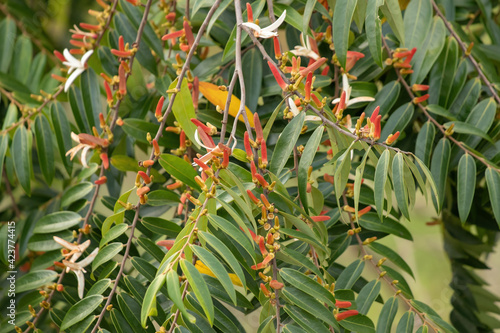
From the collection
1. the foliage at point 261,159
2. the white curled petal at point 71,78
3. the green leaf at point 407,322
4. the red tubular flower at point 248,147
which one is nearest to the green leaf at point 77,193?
the foliage at point 261,159

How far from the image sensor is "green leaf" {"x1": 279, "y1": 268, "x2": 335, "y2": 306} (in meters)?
0.38

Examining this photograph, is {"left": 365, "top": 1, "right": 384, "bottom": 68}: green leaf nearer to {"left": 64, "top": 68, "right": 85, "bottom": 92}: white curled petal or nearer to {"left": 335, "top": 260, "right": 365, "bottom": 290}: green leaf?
{"left": 335, "top": 260, "right": 365, "bottom": 290}: green leaf

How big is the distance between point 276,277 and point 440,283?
29.0 inches

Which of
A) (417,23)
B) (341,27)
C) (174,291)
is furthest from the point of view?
(417,23)

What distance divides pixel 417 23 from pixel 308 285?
1.08 feet

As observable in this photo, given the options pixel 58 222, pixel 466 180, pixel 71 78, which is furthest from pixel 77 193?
pixel 466 180

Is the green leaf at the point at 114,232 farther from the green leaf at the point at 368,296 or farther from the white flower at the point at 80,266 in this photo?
the green leaf at the point at 368,296

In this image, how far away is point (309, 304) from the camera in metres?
0.39

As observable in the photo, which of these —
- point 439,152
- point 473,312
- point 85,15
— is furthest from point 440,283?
point 85,15

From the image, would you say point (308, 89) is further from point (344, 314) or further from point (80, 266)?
point (80, 266)

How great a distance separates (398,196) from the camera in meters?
0.38

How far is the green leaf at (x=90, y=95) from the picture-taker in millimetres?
599

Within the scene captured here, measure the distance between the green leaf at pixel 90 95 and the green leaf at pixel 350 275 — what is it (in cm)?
36

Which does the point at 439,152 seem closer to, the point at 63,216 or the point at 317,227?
the point at 317,227
